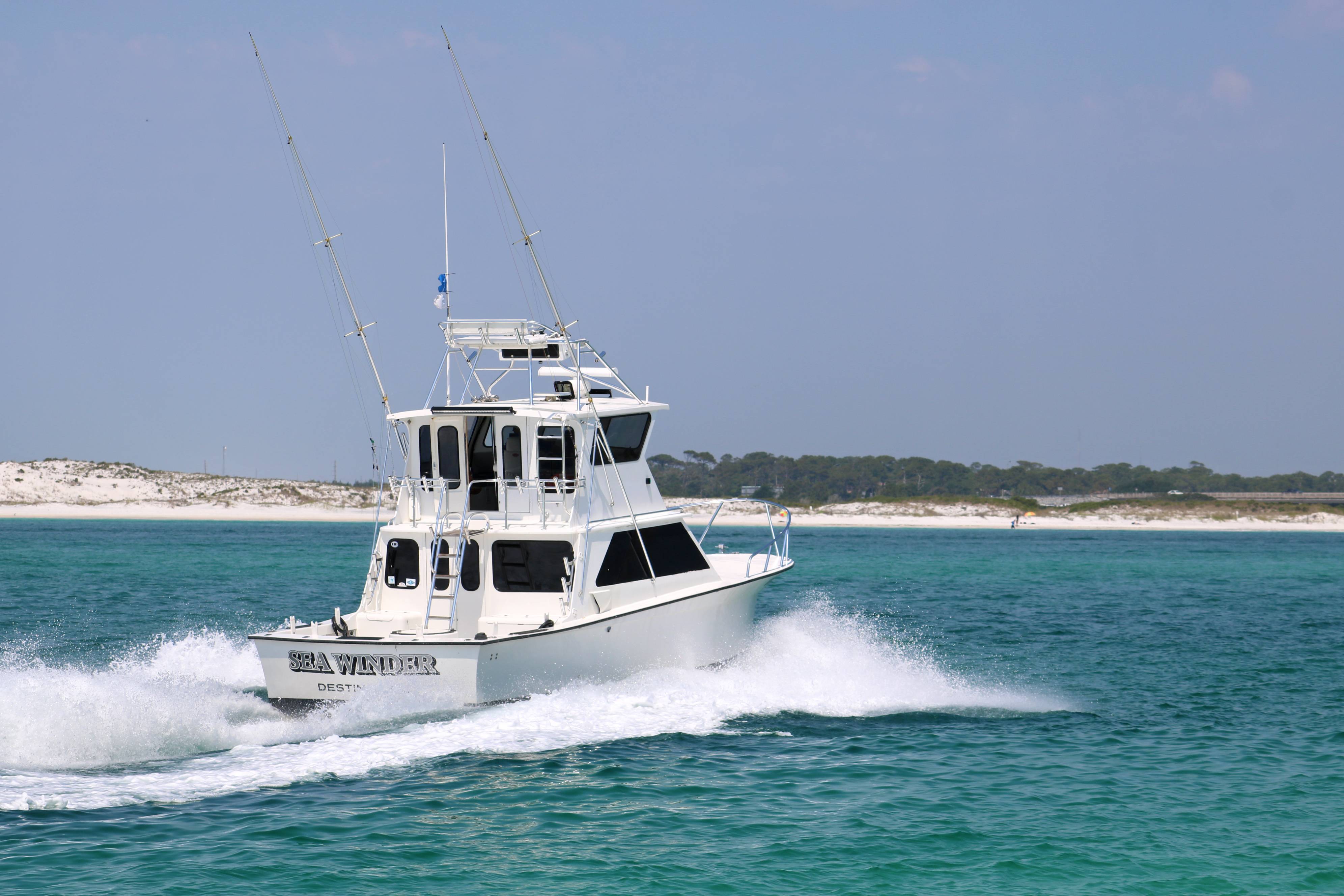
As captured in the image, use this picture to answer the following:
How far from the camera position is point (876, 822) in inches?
370

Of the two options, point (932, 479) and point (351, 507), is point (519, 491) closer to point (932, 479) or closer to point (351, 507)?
point (351, 507)

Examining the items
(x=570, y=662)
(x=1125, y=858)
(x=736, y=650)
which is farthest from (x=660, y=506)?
(x=1125, y=858)

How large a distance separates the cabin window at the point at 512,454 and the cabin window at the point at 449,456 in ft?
1.82

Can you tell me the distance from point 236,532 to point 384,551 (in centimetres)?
5843

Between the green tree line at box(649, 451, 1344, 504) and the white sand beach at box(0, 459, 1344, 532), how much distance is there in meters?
39.2

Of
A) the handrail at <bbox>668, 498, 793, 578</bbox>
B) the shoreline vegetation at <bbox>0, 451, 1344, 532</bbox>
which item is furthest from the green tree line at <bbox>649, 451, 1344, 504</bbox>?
the handrail at <bbox>668, 498, 793, 578</bbox>

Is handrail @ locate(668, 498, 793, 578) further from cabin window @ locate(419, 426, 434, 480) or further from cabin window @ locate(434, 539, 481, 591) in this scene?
cabin window @ locate(419, 426, 434, 480)

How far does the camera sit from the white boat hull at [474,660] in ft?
39.9

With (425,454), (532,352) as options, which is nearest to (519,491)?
(425,454)

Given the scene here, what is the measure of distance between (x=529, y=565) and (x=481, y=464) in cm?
143

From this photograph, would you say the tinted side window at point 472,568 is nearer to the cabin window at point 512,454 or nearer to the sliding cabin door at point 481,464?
the sliding cabin door at point 481,464

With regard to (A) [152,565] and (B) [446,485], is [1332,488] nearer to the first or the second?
(A) [152,565]

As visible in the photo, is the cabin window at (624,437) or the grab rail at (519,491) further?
the cabin window at (624,437)

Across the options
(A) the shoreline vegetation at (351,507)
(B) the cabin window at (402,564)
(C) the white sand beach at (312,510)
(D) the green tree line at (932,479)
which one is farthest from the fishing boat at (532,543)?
(D) the green tree line at (932,479)
